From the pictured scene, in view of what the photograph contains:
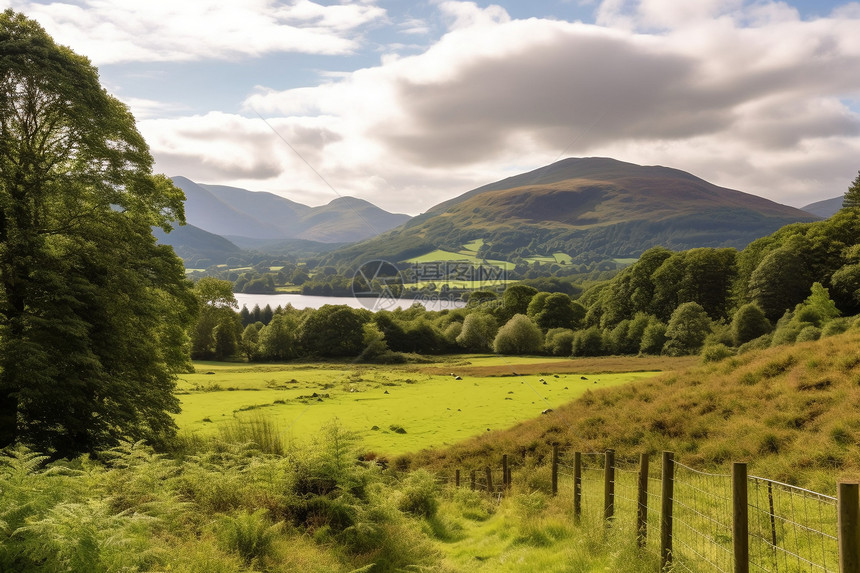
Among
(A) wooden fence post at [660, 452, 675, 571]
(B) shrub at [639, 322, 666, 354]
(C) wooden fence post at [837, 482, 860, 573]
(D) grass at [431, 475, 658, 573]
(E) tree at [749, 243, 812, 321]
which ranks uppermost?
(E) tree at [749, 243, 812, 321]

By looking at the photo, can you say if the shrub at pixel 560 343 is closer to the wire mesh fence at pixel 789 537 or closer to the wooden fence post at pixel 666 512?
the wire mesh fence at pixel 789 537

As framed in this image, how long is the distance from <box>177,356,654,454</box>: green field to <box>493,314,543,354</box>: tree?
57.7 ft

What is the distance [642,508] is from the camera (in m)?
Answer: 8.73

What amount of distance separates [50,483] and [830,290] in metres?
82.5

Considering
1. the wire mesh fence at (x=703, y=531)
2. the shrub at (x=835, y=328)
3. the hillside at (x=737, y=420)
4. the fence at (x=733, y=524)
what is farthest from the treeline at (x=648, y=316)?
the fence at (x=733, y=524)

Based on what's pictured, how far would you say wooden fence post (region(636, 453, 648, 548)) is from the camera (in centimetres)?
849

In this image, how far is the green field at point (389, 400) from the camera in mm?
33547

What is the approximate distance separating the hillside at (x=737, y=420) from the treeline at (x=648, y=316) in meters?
14.2

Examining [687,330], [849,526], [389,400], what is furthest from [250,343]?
[849,526]

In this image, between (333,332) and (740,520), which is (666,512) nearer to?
(740,520)

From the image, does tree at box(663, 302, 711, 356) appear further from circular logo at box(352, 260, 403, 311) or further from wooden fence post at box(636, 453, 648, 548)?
wooden fence post at box(636, 453, 648, 548)

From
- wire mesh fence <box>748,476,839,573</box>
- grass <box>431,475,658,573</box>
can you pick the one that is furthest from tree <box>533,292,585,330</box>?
wire mesh fence <box>748,476,839,573</box>

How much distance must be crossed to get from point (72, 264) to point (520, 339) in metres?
82.4

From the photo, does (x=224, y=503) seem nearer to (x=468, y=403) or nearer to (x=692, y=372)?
(x=692, y=372)
